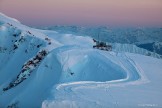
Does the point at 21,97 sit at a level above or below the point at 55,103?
below

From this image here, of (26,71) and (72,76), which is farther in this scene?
(26,71)

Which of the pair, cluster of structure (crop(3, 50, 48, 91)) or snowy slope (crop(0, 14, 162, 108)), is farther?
cluster of structure (crop(3, 50, 48, 91))

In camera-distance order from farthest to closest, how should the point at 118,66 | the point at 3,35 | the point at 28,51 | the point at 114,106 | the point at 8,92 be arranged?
the point at 3,35 < the point at 28,51 < the point at 8,92 < the point at 118,66 < the point at 114,106

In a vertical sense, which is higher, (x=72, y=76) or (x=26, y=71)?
(x=72, y=76)

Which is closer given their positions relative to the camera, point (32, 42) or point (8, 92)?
point (8, 92)

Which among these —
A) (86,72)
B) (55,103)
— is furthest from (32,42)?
(55,103)

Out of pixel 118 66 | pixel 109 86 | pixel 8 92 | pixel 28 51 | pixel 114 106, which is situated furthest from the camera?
pixel 28 51

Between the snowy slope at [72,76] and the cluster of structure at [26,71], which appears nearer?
the snowy slope at [72,76]

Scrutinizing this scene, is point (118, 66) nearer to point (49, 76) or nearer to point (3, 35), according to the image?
point (49, 76)
